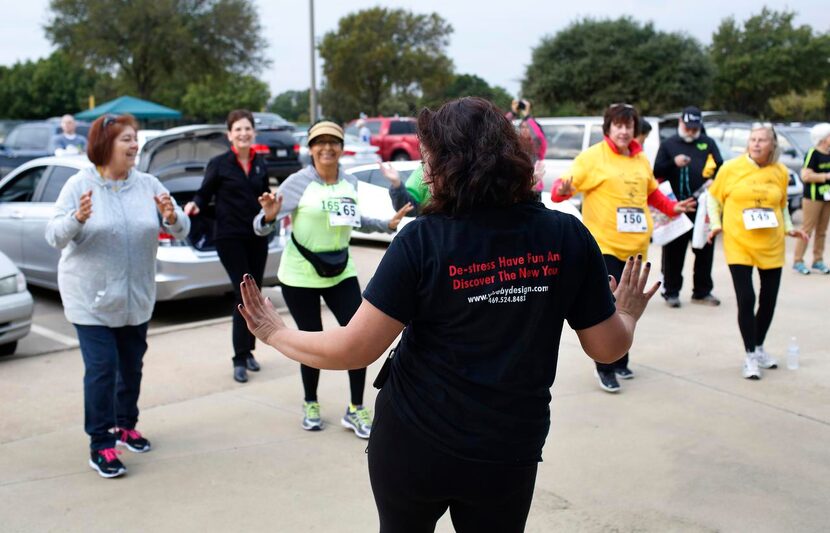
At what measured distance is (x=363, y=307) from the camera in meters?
2.30

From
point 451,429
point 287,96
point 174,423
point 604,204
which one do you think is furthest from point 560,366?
point 287,96

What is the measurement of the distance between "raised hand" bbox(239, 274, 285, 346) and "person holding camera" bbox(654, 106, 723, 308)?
698cm

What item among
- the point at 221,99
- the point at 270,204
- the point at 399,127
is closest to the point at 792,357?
the point at 270,204

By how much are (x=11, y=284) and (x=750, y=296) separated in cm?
562

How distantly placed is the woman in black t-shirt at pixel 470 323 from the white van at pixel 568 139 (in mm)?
12030

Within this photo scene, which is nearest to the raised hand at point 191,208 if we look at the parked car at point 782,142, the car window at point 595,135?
the car window at point 595,135

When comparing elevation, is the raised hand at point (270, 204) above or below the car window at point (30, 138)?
below

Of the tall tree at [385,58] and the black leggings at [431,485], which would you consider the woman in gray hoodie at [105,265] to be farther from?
the tall tree at [385,58]

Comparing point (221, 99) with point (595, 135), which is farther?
point (221, 99)

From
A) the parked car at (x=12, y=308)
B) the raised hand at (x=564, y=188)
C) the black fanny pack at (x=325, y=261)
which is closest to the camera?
the black fanny pack at (x=325, y=261)

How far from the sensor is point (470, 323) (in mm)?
2244

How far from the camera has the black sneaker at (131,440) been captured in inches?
191

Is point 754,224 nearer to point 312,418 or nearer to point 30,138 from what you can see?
point 312,418

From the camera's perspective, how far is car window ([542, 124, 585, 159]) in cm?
1471
